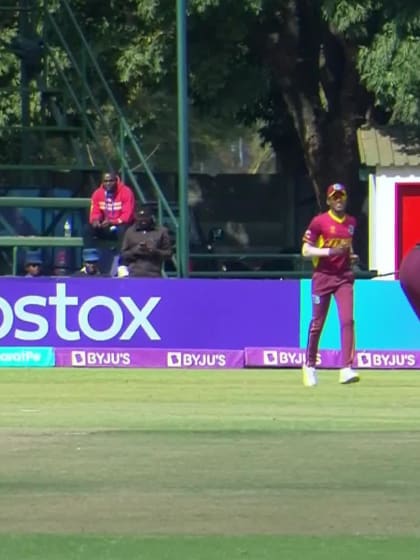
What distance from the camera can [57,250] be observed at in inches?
953

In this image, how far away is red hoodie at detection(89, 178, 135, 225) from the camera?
20.9 m

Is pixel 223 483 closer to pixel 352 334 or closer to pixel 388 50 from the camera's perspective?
pixel 352 334

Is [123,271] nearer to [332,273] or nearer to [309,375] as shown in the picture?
[332,273]

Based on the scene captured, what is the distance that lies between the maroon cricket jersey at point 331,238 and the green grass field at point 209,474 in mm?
1397

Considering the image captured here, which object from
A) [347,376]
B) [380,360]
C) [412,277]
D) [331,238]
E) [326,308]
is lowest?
[380,360]

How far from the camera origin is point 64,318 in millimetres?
19562

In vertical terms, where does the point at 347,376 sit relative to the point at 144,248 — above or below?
below

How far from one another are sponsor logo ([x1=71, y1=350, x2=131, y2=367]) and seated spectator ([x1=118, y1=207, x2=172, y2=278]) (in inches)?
42.9

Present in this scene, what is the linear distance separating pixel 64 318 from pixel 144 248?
1357mm

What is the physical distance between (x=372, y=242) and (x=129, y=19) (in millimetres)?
6052

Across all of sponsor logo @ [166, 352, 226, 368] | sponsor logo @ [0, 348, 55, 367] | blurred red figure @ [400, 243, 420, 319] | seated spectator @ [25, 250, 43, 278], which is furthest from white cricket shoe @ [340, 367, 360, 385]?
blurred red figure @ [400, 243, 420, 319]

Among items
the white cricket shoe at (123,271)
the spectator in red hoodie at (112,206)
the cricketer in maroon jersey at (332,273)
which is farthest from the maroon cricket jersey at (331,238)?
the spectator in red hoodie at (112,206)

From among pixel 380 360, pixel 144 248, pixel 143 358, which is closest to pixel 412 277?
pixel 143 358

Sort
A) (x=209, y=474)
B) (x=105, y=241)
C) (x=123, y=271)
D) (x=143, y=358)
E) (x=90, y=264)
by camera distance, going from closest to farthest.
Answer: (x=209, y=474) < (x=143, y=358) < (x=123, y=271) < (x=90, y=264) < (x=105, y=241)
